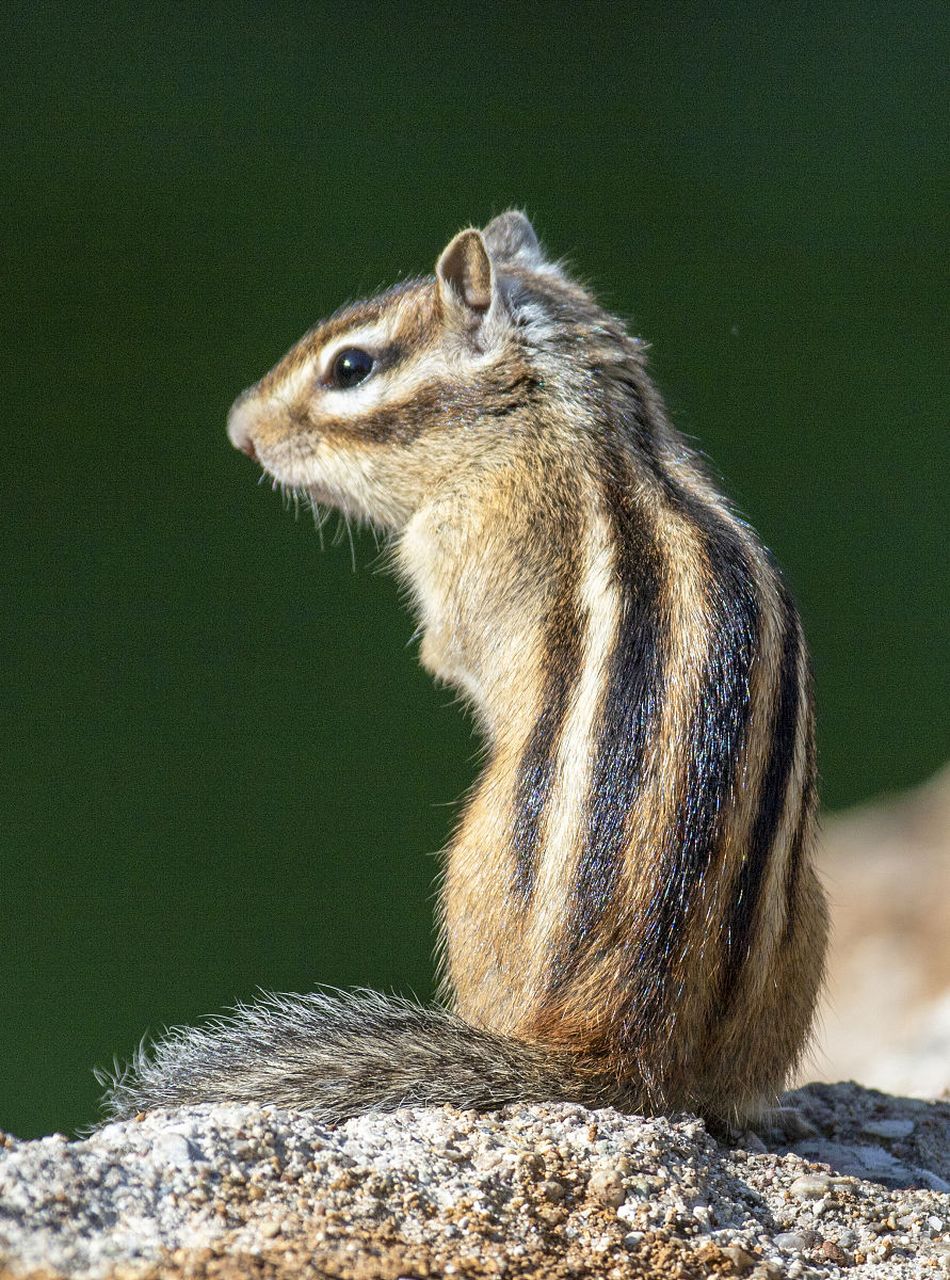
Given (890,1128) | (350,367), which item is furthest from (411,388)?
(890,1128)

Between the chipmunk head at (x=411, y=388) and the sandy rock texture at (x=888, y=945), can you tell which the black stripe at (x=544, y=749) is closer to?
the chipmunk head at (x=411, y=388)

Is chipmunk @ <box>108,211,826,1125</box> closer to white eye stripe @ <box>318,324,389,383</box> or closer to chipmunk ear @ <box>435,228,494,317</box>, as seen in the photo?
chipmunk ear @ <box>435,228,494,317</box>

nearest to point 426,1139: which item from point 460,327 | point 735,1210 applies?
point 735,1210

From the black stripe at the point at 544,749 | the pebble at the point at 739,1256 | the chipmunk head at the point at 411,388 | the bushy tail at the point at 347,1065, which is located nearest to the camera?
the pebble at the point at 739,1256

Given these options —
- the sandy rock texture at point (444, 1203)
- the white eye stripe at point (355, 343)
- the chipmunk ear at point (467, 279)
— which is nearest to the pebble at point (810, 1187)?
the sandy rock texture at point (444, 1203)

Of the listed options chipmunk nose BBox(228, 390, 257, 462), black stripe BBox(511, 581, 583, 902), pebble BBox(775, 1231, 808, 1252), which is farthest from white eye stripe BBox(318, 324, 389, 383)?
pebble BBox(775, 1231, 808, 1252)

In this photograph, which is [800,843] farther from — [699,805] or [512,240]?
[512,240]
